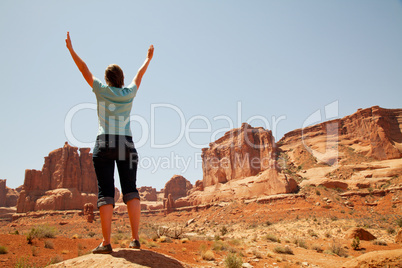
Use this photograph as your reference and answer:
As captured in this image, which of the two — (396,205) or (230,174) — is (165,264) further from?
(230,174)

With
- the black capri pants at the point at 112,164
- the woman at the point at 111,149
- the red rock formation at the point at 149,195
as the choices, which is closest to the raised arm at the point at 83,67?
the woman at the point at 111,149

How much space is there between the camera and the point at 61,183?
63.1 meters

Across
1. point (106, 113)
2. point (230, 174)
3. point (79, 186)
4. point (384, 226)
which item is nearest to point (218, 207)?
point (230, 174)

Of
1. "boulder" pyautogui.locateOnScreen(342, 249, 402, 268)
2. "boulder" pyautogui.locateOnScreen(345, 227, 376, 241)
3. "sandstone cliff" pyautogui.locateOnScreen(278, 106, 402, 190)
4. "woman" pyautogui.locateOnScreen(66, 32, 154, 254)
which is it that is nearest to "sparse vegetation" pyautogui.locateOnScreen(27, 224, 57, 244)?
"woman" pyautogui.locateOnScreen(66, 32, 154, 254)

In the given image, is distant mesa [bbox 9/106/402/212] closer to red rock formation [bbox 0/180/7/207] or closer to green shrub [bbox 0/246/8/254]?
red rock formation [bbox 0/180/7/207]

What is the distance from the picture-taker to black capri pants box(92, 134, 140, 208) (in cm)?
322

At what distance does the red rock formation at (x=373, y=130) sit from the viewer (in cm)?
5047

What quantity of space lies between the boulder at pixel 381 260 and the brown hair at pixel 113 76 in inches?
212

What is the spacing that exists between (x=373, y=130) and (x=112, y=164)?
6450 centimetres

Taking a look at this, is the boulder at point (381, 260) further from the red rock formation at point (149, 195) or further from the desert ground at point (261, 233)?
the red rock formation at point (149, 195)

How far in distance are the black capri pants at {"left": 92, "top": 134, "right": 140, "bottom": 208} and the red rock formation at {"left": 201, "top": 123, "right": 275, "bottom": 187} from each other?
5363cm

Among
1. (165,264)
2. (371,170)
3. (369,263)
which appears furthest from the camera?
(371,170)

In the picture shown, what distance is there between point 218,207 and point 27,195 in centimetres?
4628

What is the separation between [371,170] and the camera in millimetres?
42500
